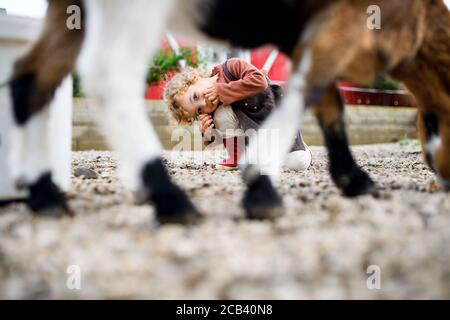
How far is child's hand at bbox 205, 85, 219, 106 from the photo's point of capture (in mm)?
3301

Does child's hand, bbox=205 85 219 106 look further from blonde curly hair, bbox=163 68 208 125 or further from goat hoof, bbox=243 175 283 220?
goat hoof, bbox=243 175 283 220

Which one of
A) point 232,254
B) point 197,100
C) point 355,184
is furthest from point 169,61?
point 232,254

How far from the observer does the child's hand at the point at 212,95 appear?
3.30 metres

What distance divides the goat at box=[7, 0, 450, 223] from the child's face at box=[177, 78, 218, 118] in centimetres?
138

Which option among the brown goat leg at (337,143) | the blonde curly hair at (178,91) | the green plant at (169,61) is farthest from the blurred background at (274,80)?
the brown goat leg at (337,143)

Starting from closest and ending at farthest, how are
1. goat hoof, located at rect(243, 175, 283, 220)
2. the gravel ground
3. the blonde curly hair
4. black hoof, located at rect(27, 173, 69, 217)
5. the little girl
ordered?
the gravel ground
goat hoof, located at rect(243, 175, 283, 220)
black hoof, located at rect(27, 173, 69, 217)
the little girl
the blonde curly hair

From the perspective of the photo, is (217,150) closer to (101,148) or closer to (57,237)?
(101,148)

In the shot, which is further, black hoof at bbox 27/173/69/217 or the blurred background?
the blurred background

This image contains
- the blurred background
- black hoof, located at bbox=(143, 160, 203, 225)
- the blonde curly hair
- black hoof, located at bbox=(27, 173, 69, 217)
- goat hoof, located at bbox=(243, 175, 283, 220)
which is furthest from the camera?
the blurred background

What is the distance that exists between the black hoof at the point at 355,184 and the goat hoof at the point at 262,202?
0.63 metres

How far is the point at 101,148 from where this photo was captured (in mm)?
6445

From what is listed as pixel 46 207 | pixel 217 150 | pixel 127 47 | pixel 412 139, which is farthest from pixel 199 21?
pixel 412 139

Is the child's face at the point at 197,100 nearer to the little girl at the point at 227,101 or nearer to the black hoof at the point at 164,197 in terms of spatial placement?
the little girl at the point at 227,101

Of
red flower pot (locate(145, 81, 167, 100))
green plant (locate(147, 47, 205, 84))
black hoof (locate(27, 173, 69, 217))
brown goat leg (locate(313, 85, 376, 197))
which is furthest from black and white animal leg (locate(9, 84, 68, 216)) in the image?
red flower pot (locate(145, 81, 167, 100))
